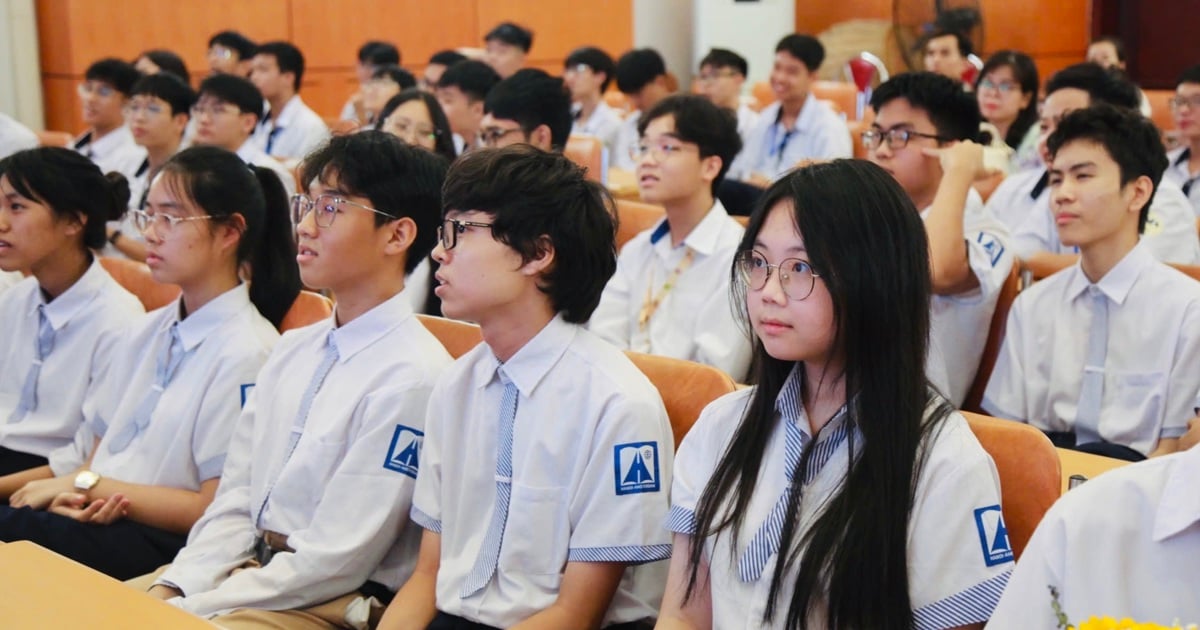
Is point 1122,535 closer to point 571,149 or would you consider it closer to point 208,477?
point 208,477

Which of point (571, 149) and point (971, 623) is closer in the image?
point (971, 623)

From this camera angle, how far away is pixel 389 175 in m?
2.45

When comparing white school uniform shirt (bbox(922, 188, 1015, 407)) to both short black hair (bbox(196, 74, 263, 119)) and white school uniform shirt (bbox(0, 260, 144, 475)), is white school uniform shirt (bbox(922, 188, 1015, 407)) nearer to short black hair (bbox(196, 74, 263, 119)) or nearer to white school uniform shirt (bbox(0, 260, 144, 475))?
white school uniform shirt (bbox(0, 260, 144, 475))

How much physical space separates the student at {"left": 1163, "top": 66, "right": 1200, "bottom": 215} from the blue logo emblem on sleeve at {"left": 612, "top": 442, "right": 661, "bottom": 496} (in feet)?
12.2

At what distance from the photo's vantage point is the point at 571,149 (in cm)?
546

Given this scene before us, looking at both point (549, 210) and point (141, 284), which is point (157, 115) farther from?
point (549, 210)

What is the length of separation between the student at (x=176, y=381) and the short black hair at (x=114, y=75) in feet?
12.3

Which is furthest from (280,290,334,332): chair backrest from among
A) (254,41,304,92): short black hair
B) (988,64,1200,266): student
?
(254,41,304,92): short black hair

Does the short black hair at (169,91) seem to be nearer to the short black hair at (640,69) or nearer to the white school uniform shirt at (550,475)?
the short black hair at (640,69)

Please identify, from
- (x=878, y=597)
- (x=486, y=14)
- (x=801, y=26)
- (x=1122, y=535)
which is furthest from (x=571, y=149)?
(x=801, y=26)

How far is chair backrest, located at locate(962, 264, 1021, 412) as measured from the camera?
3227 millimetres

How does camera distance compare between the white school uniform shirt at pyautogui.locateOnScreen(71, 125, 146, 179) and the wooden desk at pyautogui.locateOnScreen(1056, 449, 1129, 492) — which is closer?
the wooden desk at pyautogui.locateOnScreen(1056, 449, 1129, 492)

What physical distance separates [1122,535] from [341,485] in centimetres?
138

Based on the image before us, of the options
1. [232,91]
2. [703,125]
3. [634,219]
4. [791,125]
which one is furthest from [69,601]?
[791,125]
